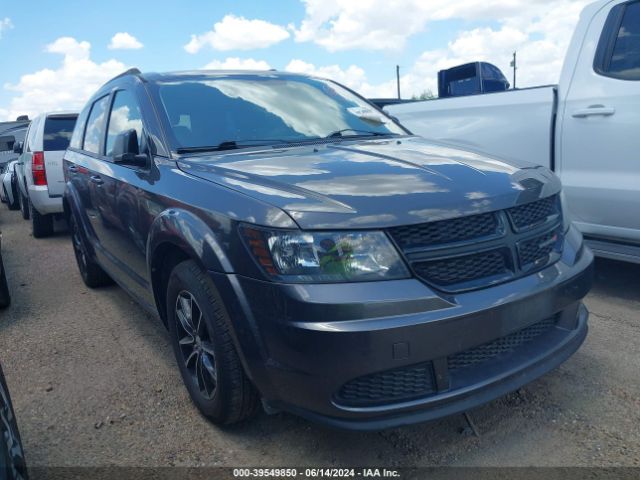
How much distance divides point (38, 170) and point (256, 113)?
5559 millimetres

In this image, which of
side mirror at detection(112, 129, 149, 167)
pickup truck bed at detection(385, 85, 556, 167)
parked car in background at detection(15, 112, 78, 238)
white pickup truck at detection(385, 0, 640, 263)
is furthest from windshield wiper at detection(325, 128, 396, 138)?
parked car in background at detection(15, 112, 78, 238)

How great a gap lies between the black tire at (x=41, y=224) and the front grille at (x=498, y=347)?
289 inches

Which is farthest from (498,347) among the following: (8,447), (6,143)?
(6,143)

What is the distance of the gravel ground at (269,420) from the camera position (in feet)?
7.84

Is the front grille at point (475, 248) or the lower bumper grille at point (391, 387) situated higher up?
the front grille at point (475, 248)

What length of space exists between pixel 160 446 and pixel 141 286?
41.5 inches

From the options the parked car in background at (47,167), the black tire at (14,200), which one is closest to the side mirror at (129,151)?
the parked car in background at (47,167)

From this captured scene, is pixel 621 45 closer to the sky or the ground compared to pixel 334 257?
closer to the sky

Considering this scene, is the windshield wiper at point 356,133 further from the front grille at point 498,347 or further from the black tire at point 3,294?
the black tire at point 3,294

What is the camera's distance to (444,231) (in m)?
2.12

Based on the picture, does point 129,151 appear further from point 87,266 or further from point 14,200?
point 14,200

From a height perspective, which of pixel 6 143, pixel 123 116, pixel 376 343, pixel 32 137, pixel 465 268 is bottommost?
pixel 376 343

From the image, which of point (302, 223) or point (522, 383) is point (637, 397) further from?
point (302, 223)

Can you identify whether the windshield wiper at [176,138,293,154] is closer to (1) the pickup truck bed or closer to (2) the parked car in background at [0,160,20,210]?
(1) the pickup truck bed
